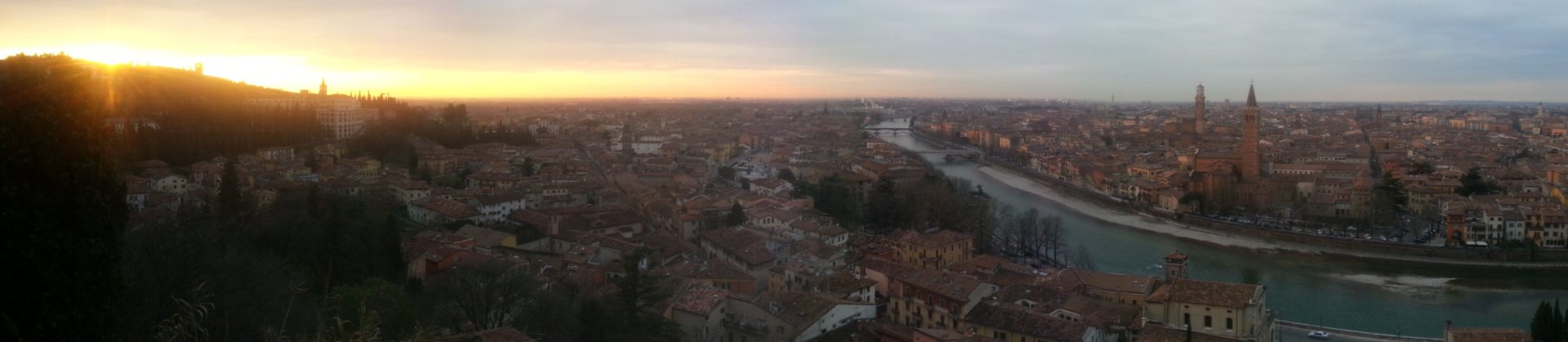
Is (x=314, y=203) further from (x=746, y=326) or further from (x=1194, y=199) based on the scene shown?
(x=1194, y=199)

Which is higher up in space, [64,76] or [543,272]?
[64,76]

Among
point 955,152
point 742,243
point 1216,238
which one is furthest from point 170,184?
point 955,152

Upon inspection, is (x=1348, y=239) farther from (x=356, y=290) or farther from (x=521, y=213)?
(x=356, y=290)

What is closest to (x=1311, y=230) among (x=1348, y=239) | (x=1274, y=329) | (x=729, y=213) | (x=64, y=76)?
(x=1348, y=239)

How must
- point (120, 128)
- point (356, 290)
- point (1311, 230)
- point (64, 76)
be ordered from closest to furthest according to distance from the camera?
point (64, 76) < point (356, 290) < point (120, 128) < point (1311, 230)

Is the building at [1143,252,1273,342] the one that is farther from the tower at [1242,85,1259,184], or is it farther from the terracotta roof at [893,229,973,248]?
the tower at [1242,85,1259,184]
